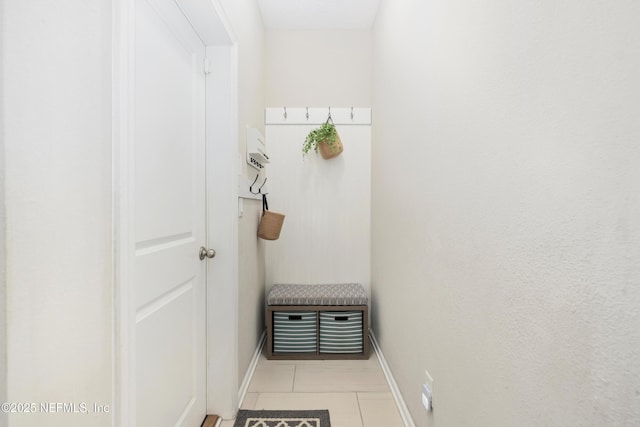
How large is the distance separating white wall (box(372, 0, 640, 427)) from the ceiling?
126 cm

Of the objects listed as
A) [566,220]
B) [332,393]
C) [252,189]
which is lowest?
[332,393]

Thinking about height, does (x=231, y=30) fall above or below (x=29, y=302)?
above

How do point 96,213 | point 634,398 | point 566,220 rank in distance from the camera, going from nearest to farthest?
point 634,398, point 566,220, point 96,213

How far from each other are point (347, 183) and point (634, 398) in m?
2.41

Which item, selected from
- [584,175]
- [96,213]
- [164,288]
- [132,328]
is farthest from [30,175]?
[584,175]

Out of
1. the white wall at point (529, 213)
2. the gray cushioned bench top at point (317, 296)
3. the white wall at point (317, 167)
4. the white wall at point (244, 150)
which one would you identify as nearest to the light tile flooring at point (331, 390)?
the white wall at point (244, 150)

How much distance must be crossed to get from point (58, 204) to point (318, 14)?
2.62m

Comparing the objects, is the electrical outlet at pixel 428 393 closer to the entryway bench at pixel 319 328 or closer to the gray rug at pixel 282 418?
the gray rug at pixel 282 418

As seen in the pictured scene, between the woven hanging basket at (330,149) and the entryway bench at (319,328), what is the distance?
1.19 metres

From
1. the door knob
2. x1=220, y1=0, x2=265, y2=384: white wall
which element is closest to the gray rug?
x1=220, y1=0, x2=265, y2=384: white wall

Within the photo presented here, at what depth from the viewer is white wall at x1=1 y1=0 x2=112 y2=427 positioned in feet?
1.74

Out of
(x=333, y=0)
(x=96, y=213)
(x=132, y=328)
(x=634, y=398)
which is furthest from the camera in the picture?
(x=333, y=0)

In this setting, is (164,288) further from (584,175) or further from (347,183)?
(347,183)

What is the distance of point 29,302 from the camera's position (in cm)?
55
